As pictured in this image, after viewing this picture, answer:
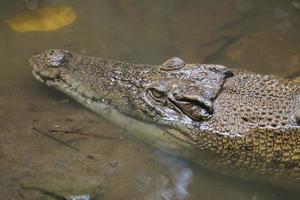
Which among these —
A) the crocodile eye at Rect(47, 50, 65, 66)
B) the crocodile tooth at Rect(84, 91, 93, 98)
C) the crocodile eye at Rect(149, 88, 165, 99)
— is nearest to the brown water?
the crocodile tooth at Rect(84, 91, 93, 98)

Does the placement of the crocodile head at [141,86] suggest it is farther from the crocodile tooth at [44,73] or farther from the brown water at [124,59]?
the brown water at [124,59]

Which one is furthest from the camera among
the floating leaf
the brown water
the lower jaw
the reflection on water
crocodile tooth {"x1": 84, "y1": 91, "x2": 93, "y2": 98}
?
the floating leaf

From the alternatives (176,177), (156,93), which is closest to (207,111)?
(156,93)

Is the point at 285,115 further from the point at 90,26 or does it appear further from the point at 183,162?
the point at 90,26

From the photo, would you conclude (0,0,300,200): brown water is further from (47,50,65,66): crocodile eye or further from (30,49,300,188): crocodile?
(47,50,65,66): crocodile eye

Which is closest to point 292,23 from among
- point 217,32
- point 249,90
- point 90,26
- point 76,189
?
point 217,32
